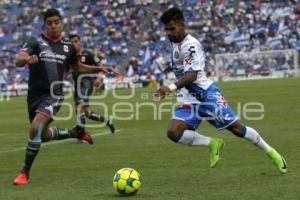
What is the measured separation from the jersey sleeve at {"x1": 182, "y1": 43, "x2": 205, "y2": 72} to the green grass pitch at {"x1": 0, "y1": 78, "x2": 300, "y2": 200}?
1.55 metres

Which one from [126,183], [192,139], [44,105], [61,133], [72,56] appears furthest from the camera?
[61,133]

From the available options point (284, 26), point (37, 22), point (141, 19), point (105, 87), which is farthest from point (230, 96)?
point (37, 22)

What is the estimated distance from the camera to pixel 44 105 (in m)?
11.2

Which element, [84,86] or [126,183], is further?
[84,86]

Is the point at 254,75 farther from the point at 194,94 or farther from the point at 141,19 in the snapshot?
the point at 194,94

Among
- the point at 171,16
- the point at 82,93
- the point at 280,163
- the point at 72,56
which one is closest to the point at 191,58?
the point at 171,16

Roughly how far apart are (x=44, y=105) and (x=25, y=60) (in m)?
0.92

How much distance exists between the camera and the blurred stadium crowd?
53.6m

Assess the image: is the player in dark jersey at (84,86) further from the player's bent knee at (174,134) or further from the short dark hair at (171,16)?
the short dark hair at (171,16)

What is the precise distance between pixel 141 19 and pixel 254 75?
35.9 ft

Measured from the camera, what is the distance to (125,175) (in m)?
9.28

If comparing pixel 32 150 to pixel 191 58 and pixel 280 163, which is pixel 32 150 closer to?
pixel 191 58

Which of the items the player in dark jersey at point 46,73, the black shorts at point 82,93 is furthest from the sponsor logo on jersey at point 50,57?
the black shorts at point 82,93

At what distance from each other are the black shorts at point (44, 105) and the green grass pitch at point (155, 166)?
98cm
